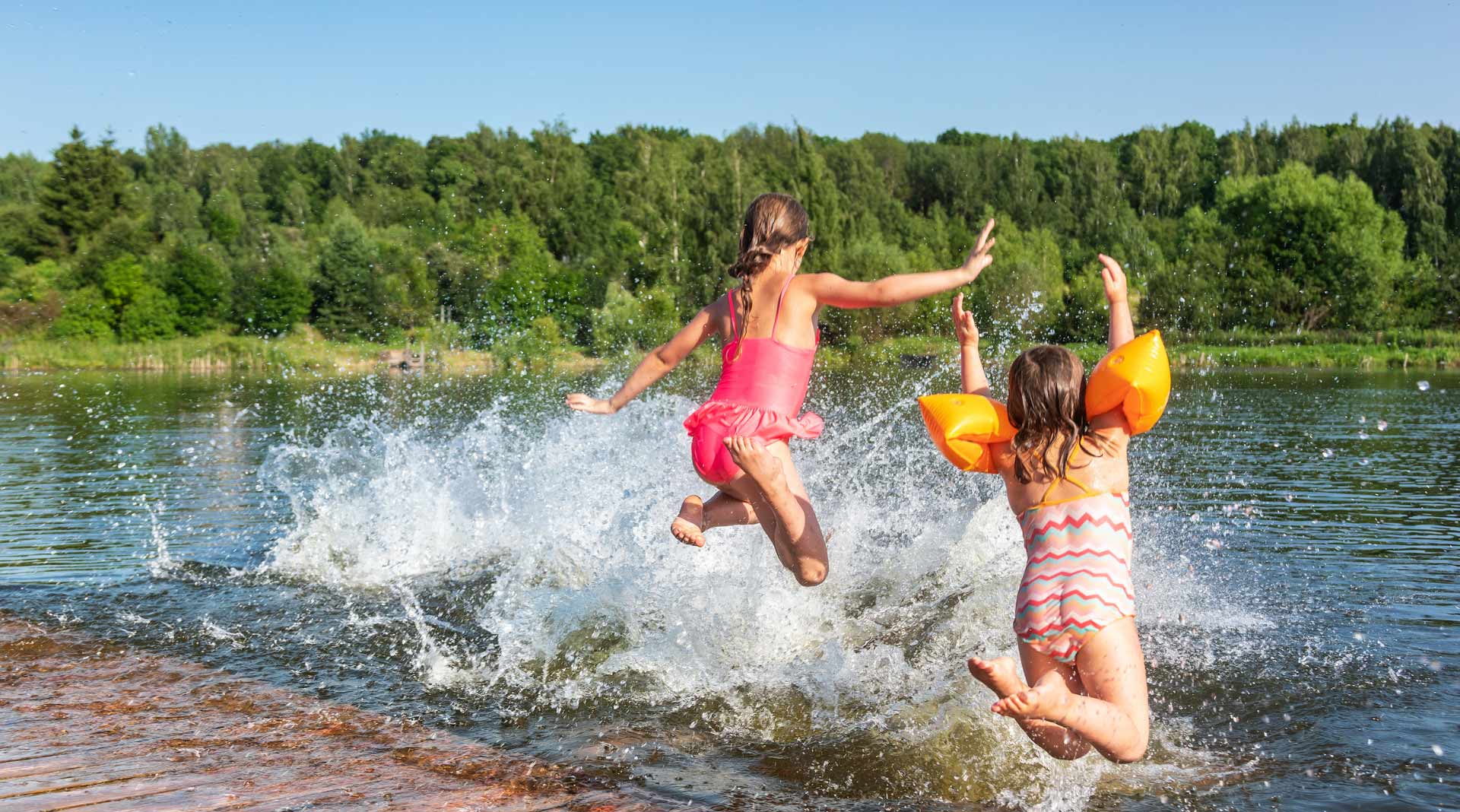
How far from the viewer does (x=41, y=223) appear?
6256cm

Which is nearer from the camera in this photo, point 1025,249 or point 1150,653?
point 1150,653

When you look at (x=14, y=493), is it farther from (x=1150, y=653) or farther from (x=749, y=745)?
(x=1150, y=653)

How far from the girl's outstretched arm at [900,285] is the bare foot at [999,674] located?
165 cm

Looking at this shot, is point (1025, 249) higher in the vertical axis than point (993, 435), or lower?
higher

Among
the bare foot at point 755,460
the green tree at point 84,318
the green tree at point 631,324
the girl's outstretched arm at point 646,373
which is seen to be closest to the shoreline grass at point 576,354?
the green tree at point 631,324

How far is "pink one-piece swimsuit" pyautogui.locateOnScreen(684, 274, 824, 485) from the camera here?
17.5 feet

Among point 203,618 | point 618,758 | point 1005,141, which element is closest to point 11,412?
point 203,618

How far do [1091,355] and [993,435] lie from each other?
113 feet

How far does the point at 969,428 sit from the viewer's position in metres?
4.23

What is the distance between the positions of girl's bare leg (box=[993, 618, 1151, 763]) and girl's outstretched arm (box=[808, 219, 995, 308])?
1.56 metres

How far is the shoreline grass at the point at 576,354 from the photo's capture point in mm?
40812

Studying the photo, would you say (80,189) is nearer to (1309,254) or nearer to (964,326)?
(1309,254)

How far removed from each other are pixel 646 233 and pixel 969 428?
52.7 m

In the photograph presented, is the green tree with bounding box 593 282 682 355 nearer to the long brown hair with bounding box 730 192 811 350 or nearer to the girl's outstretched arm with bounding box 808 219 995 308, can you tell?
the long brown hair with bounding box 730 192 811 350
